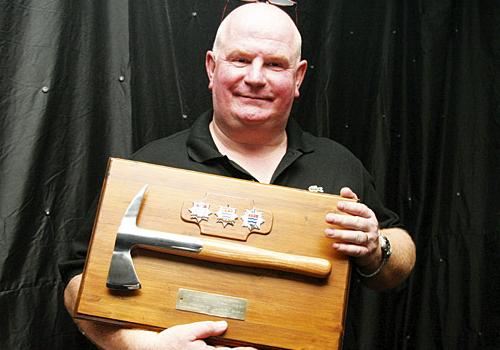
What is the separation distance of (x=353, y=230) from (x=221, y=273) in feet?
0.86

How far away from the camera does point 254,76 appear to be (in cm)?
125

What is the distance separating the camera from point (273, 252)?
105 centimetres

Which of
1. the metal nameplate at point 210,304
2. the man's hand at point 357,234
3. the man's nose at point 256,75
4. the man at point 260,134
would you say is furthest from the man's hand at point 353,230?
the man's nose at point 256,75

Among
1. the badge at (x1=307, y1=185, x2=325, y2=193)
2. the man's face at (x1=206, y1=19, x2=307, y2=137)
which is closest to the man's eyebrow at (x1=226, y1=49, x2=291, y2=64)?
the man's face at (x1=206, y1=19, x2=307, y2=137)

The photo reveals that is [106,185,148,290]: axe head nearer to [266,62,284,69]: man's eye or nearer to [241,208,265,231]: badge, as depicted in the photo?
[241,208,265,231]: badge

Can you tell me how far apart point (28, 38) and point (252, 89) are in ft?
1.92

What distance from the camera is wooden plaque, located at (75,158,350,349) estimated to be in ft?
3.33

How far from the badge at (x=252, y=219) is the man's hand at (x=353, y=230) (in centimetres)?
12

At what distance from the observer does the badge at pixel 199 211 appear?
105cm

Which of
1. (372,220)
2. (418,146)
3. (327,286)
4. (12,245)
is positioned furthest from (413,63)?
(12,245)

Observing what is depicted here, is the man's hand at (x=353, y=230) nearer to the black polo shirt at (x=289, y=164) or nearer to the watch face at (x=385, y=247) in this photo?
the watch face at (x=385, y=247)

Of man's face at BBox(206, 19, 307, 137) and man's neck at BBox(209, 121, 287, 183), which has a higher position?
man's face at BBox(206, 19, 307, 137)

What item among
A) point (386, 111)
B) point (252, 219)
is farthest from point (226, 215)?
point (386, 111)

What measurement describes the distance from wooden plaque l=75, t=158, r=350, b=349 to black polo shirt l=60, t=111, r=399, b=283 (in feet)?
0.65
